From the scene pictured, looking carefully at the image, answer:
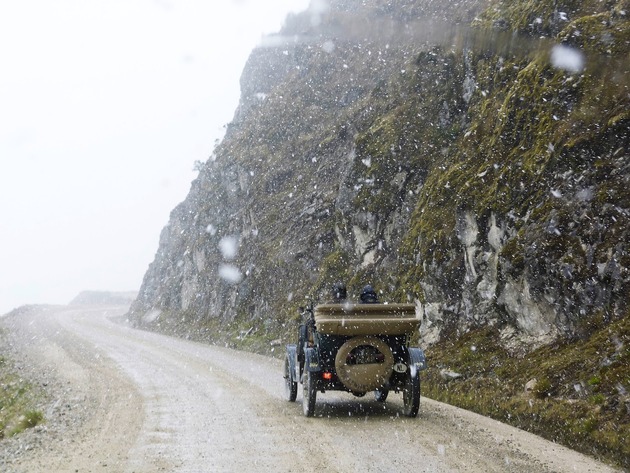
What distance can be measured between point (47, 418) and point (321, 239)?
18864 millimetres

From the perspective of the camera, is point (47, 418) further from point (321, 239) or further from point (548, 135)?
point (321, 239)

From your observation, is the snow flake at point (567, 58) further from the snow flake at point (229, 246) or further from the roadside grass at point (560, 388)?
the snow flake at point (229, 246)

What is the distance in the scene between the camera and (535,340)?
12.3 m

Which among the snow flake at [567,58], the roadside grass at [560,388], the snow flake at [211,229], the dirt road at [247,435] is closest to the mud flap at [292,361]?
the dirt road at [247,435]

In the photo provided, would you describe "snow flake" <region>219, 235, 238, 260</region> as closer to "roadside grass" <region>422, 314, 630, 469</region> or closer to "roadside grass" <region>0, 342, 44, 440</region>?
"roadside grass" <region>0, 342, 44, 440</region>

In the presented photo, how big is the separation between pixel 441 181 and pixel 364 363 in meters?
10.0

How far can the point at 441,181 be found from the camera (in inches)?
738

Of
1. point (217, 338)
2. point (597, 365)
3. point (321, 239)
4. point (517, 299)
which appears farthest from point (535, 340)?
point (217, 338)

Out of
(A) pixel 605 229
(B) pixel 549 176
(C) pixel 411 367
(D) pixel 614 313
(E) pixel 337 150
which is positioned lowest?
(C) pixel 411 367

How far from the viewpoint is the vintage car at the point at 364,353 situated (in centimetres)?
1012

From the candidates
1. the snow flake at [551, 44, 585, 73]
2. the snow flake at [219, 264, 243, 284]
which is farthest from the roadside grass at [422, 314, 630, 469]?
the snow flake at [219, 264, 243, 284]

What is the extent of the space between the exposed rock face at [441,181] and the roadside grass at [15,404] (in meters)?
10.3

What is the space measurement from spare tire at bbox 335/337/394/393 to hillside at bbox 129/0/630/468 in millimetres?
2577

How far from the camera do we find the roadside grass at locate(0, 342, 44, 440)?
11.1 metres
